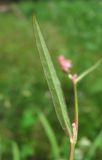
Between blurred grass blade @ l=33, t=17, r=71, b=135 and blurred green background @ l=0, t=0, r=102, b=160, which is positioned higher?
blurred grass blade @ l=33, t=17, r=71, b=135

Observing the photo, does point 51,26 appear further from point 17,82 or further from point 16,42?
point 17,82

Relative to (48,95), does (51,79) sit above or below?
above

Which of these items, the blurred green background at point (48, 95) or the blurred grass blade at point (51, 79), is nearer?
the blurred grass blade at point (51, 79)

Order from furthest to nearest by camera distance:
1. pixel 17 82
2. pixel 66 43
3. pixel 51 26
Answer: pixel 51 26
pixel 66 43
pixel 17 82

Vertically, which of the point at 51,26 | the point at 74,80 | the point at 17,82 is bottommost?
the point at 51,26

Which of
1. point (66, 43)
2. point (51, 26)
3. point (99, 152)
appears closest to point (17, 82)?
point (99, 152)

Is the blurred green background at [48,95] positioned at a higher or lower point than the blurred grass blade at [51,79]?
lower

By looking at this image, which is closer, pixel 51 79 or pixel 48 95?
pixel 51 79

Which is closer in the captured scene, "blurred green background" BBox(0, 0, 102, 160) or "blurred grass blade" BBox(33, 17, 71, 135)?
"blurred grass blade" BBox(33, 17, 71, 135)
